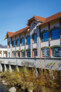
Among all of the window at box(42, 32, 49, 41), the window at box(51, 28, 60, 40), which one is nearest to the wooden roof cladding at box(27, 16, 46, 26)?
the window at box(42, 32, 49, 41)

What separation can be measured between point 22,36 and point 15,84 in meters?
15.0

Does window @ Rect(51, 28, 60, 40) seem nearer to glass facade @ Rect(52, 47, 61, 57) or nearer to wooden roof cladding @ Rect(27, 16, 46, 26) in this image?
glass facade @ Rect(52, 47, 61, 57)

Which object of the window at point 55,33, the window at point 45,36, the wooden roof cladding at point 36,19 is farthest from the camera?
the wooden roof cladding at point 36,19

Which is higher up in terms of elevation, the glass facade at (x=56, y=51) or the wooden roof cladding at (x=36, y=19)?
the wooden roof cladding at (x=36, y=19)

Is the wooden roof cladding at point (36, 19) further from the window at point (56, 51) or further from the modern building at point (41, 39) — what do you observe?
the window at point (56, 51)

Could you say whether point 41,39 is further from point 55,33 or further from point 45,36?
point 55,33

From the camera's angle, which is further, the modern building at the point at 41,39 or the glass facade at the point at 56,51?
the modern building at the point at 41,39

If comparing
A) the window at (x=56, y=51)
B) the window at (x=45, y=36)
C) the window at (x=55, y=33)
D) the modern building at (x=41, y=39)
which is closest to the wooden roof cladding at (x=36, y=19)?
the modern building at (x=41, y=39)

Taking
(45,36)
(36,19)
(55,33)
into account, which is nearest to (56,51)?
(55,33)

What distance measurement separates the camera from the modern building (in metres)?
18.2

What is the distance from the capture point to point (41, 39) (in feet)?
70.4

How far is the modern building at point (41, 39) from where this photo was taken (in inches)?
716

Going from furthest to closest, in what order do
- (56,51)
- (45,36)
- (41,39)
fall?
(41,39)
(45,36)
(56,51)

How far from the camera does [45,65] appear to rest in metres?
14.2
